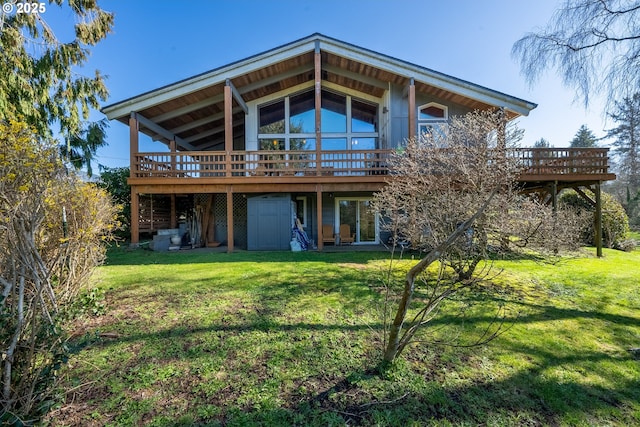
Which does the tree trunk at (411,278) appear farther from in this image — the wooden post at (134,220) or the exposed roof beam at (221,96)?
Answer: the exposed roof beam at (221,96)

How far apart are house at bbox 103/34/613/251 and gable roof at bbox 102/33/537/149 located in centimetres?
4

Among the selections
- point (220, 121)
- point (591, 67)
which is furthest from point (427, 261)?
point (220, 121)

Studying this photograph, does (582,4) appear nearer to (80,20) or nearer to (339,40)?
(339,40)

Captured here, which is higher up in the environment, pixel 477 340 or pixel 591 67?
pixel 591 67

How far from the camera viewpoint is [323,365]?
2891 mm

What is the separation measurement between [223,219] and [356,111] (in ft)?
24.0

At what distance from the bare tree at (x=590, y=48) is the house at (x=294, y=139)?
407 cm

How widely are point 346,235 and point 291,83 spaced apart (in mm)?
6669

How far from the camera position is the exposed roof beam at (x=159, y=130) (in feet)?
33.8

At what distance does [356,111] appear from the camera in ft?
41.4

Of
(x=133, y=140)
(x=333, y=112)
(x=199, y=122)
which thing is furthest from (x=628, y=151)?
(x=133, y=140)

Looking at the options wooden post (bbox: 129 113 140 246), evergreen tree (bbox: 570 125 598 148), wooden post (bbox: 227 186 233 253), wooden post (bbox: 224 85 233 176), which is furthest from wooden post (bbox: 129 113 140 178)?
evergreen tree (bbox: 570 125 598 148)

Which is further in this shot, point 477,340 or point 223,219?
point 223,219

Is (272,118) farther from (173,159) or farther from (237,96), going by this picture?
(173,159)
